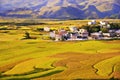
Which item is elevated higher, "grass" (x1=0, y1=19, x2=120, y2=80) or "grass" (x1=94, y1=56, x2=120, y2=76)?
"grass" (x1=0, y1=19, x2=120, y2=80)

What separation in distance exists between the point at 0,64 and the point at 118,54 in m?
17.5

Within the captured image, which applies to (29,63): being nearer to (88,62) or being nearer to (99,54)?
(88,62)

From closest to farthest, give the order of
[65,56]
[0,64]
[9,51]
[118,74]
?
1. [118,74]
2. [0,64]
3. [65,56]
4. [9,51]

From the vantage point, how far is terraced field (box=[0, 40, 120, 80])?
128ft

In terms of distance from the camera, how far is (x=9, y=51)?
58531 millimetres

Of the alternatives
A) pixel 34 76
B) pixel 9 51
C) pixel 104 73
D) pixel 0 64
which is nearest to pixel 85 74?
pixel 104 73

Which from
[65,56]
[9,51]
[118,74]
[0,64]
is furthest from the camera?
[9,51]

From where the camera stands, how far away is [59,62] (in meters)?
47.1

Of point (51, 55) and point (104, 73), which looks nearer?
point (104, 73)

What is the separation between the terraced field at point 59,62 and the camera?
3903 centimetres

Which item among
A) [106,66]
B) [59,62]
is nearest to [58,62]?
[59,62]

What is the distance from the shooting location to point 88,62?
152 feet

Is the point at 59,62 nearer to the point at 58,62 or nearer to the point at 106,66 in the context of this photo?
the point at 58,62

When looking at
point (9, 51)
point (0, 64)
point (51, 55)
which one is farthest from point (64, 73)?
point (9, 51)
